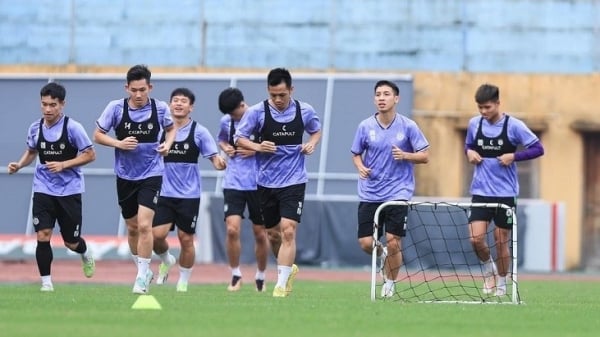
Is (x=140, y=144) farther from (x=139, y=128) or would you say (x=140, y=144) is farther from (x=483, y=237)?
(x=483, y=237)

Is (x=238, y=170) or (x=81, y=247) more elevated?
(x=238, y=170)

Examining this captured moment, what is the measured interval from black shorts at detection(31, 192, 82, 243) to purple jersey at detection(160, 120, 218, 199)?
1917mm

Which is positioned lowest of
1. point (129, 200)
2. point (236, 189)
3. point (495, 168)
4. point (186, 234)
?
point (186, 234)

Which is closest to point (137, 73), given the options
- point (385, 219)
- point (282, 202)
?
point (282, 202)

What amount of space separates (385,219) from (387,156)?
68cm

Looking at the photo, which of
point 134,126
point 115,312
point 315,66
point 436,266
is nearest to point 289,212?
point 134,126

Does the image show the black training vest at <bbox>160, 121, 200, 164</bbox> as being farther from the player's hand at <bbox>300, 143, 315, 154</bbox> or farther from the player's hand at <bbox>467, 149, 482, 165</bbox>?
the player's hand at <bbox>467, 149, 482, 165</bbox>

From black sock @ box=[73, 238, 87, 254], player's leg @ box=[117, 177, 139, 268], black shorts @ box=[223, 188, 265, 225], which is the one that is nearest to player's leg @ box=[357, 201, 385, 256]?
player's leg @ box=[117, 177, 139, 268]

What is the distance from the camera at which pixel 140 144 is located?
17141mm

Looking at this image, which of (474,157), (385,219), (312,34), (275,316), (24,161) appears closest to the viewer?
(275,316)

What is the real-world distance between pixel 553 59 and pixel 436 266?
726cm

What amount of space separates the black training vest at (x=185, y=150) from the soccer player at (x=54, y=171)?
7.27 feet

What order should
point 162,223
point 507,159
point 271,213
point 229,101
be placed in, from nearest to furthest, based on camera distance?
point 271,213
point 507,159
point 162,223
point 229,101

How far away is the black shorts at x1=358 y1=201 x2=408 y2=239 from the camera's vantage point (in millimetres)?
16719
